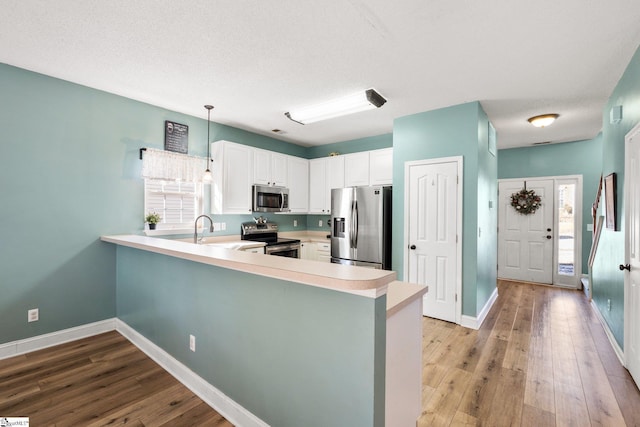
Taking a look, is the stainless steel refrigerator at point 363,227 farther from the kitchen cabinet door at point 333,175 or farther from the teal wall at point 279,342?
the teal wall at point 279,342

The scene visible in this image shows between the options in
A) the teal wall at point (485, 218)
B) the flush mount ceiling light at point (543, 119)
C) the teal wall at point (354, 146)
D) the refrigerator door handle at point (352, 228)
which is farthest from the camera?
the teal wall at point (354, 146)

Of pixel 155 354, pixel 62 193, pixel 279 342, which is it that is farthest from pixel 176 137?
pixel 279 342

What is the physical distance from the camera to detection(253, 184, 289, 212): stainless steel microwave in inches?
174

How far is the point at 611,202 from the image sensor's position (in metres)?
2.96

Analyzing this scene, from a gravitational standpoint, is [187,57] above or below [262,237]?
above

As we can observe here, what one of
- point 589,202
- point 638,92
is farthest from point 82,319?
point 589,202

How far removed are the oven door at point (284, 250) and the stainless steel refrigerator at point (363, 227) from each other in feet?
2.18

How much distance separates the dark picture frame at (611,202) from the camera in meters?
2.88

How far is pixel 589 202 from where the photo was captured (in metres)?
5.21

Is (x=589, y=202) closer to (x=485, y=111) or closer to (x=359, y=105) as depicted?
(x=485, y=111)

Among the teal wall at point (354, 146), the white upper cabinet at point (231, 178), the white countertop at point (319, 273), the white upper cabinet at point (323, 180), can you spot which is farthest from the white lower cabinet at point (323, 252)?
the white countertop at point (319, 273)

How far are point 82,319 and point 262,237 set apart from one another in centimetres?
243

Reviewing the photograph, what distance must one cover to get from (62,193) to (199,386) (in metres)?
2.38

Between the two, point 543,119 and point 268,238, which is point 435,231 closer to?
point 543,119
